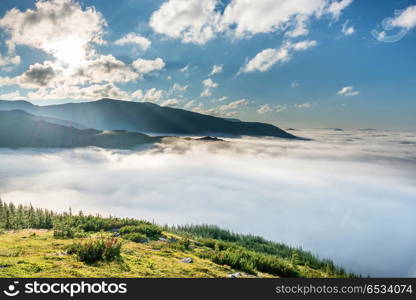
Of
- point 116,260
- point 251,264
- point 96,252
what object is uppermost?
point 96,252

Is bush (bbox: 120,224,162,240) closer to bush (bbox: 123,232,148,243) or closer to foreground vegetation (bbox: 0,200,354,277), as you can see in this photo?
foreground vegetation (bbox: 0,200,354,277)

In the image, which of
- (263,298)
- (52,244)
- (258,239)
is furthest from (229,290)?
(258,239)

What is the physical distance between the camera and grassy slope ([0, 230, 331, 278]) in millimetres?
14156

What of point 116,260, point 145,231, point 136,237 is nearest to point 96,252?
point 116,260

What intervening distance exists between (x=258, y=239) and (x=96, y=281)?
478 ft

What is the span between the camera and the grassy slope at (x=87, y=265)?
14156 millimetres

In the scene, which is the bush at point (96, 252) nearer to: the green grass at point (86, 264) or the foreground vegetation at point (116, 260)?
the foreground vegetation at point (116, 260)

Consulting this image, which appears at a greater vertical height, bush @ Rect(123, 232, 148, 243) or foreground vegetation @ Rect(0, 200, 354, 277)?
foreground vegetation @ Rect(0, 200, 354, 277)

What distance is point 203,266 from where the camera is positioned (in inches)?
755

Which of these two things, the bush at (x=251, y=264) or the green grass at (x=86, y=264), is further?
the bush at (x=251, y=264)

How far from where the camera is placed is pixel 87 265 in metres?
15.5

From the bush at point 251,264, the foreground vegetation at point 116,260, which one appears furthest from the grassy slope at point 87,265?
the bush at point 251,264

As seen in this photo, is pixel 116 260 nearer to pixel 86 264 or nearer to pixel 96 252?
pixel 96 252

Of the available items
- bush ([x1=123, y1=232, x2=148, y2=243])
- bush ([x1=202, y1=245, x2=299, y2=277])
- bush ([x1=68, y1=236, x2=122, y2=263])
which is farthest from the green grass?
bush ([x1=123, y1=232, x2=148, y2=243])
